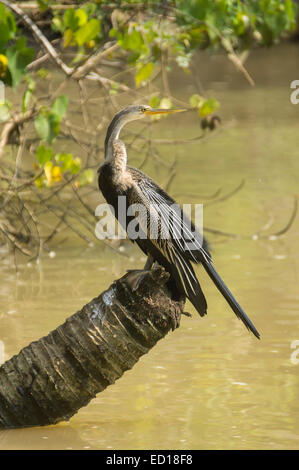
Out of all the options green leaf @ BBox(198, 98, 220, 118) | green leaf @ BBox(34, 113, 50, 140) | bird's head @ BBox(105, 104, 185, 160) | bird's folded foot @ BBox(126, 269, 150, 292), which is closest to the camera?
bird's folded foot @ BBox(126, 269, 150, 292)

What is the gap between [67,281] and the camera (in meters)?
7.72

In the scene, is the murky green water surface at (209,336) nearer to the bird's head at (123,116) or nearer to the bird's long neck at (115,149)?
the bird's long neck at (115,149)

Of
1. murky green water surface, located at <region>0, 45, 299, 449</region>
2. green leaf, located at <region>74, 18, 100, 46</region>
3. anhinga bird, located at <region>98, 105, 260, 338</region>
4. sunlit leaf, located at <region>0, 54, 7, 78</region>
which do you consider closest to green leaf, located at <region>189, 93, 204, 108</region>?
murky green water surface, located at <region>0, 45, 299, 449</region>

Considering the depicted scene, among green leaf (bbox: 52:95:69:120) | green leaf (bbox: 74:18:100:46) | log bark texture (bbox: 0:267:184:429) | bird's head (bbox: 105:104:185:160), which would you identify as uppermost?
green leaf (bbox: 74:18:100:46)

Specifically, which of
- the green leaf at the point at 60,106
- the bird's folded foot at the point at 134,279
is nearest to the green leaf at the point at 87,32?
the green leaf at the point at 60,106

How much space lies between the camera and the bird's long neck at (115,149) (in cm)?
478

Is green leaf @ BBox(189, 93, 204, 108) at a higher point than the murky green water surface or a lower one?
higher

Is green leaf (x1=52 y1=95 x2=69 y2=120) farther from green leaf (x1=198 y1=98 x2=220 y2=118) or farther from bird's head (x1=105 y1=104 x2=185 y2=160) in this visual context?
green leaf (x1=198 y1=98 x2=220 y2=118)

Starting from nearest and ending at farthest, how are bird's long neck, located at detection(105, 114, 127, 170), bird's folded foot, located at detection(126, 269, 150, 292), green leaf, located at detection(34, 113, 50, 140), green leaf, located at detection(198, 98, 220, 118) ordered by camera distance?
bird's folded foot, located at detection(126, 269, 150, 292) → bird's long neck, located at detection(105, 114, 127, 170) → green leaf, located at detection(34, 113, 50, 140) → green leaf, located at detection(198, 98, 220, 118)

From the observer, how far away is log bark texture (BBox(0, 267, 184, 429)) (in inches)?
180

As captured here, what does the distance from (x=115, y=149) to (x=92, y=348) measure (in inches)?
35.2

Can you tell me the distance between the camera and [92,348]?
457 cm

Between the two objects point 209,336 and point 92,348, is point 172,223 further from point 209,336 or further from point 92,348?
point 209,336

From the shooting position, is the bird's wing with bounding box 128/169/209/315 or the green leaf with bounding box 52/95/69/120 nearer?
the bird's wing with bounding box 128/169/209/315
